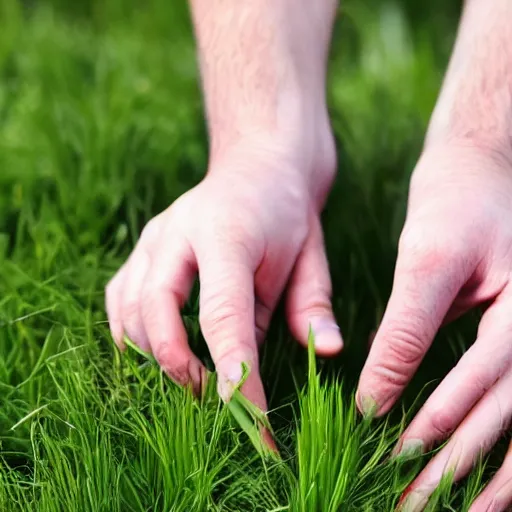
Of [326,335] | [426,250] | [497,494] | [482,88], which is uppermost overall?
[482,88]

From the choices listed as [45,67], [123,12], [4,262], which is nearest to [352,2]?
[123,12]

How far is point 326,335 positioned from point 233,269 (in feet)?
0.52

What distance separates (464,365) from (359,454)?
0.58 ft

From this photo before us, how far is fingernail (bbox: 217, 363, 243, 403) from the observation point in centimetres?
108

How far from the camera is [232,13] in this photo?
1.53 metres

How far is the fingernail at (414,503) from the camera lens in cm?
101

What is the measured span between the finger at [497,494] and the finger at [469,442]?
0.03 metres

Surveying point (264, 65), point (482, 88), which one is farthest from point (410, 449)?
point (264, 65)

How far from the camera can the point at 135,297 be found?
125 cm

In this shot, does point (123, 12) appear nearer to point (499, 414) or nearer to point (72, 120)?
point (72, 120)

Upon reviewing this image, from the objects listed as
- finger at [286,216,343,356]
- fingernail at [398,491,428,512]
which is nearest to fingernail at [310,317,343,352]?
finger at [286,216,343,356]

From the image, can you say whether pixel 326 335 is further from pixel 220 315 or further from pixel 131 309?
pixel 131 309

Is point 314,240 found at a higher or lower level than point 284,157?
lower

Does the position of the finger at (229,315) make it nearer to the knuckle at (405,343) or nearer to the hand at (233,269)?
the hand at (233,269)
